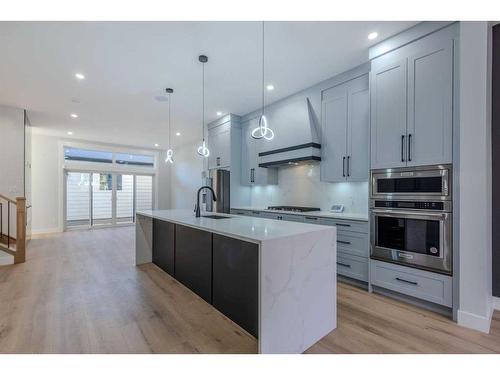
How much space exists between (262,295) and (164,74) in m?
3.23

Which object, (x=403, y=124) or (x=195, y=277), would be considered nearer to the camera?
(x=403, y=124)

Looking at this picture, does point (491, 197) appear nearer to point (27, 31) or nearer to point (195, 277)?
point (195, 277)

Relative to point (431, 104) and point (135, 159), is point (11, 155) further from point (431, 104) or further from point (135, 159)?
point (431, 104)

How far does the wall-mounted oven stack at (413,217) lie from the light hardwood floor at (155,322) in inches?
19.9

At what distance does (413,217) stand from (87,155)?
8792mm

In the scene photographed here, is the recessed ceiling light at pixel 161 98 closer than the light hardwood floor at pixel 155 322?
No

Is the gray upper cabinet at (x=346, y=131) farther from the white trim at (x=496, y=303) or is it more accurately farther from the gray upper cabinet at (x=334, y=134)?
the white trim at (x=496, y=303)

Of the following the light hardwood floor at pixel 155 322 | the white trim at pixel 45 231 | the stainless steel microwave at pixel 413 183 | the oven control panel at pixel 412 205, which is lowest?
the white trim at pixel 45 231

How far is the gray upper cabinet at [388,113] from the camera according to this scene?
2551 millimetres

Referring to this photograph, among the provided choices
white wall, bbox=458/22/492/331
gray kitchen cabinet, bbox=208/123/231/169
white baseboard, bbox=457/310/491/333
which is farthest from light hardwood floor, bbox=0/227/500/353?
gray kitchen cabinet, bbox=208/123/231/169

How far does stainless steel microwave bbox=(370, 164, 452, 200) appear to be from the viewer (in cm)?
225

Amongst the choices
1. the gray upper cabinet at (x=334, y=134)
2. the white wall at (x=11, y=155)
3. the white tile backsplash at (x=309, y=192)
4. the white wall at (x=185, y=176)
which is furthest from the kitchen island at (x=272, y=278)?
the white wall at (x=185, y=176)

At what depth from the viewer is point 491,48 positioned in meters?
2.19
